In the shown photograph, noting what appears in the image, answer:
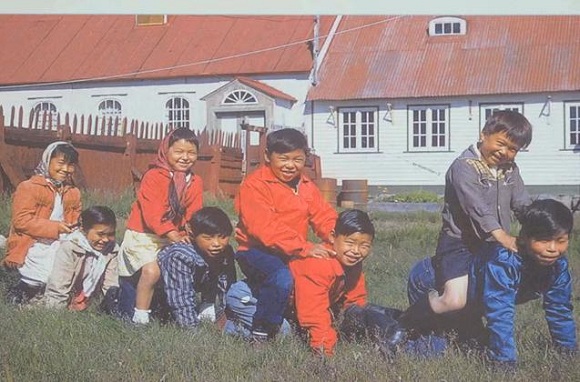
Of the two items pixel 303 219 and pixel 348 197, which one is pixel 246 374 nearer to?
pixel 303 219

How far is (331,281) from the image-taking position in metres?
4.91

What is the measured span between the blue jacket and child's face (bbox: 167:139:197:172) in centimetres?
198

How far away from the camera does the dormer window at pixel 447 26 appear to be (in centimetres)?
2334

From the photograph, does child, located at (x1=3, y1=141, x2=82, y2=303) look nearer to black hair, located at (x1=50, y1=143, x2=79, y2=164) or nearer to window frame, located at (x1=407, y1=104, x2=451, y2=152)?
black hair, located at (x1=50, y1=143, x2=79, y2=164)

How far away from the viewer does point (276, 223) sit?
201 inches

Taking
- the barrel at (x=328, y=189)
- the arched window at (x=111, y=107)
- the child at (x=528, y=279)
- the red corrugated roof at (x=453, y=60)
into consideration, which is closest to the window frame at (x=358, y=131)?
the red corrugated roof at (x=453, y=60)

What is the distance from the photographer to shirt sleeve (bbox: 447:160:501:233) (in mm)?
4637

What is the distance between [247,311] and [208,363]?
0.90 meters

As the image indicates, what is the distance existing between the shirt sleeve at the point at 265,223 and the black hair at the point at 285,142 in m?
0.22

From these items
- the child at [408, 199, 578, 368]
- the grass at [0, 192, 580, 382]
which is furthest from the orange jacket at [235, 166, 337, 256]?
the child at [408, 199, 578, 368]

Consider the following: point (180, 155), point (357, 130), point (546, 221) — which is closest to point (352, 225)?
point (546, 221)

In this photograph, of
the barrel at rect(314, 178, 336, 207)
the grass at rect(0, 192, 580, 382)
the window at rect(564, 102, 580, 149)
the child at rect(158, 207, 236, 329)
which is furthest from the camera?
the window at rect(564, 102, 580, 149)

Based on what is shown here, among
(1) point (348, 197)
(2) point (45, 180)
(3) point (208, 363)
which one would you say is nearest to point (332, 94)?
(1) point (348, 197)

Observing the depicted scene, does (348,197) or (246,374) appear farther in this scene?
(348,197)
